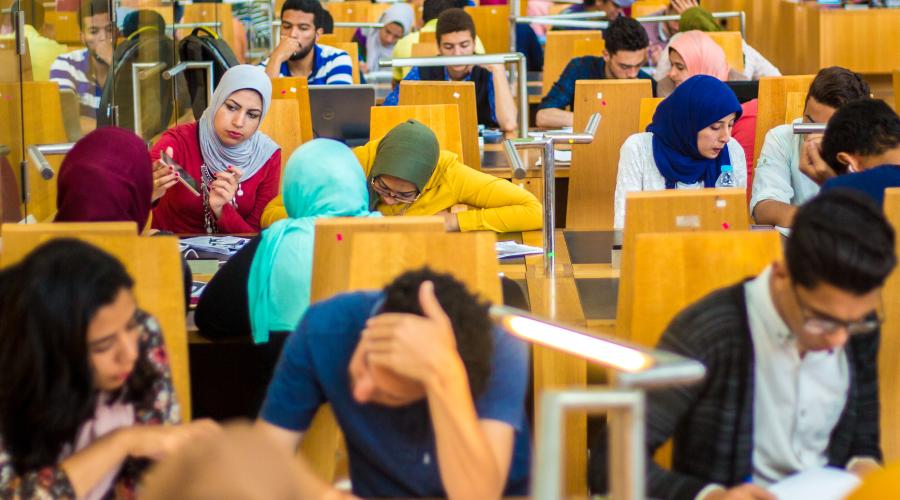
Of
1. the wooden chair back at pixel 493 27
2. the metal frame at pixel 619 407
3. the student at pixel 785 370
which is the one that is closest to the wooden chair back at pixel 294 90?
the student at pixel 785 370

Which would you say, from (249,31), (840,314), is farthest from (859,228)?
(249,31)

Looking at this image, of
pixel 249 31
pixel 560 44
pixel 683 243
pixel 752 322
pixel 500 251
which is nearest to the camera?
pixel 752 322

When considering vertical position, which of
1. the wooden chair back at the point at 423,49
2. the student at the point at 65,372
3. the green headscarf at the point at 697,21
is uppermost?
the green headscarf at the point at 697,21

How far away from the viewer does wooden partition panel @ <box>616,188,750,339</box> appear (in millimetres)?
2389

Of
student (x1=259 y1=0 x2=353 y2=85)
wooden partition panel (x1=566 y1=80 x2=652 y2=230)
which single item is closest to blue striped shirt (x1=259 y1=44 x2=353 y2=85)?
student (x1=259 y1=0 x2=353 y2=85)

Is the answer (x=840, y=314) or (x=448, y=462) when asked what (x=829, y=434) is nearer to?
(x=840, y=314)

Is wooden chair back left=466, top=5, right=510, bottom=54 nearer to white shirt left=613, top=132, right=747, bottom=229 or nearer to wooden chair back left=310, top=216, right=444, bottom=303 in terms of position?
white shirt left=613, top=132, right=747, bottom=229

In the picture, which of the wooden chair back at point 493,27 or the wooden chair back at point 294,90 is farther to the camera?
the wooden chair back at point 493,27

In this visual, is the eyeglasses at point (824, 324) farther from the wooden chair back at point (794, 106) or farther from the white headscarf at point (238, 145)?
the wooden chair back at point (794, 106)

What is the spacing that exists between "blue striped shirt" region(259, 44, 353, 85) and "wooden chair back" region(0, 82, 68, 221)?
5.44 ft

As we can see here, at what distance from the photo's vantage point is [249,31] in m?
8.08

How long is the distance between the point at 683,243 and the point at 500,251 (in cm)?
100

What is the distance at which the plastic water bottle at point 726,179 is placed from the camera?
3.55 meters

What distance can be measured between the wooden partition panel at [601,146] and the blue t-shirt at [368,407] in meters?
2.60
